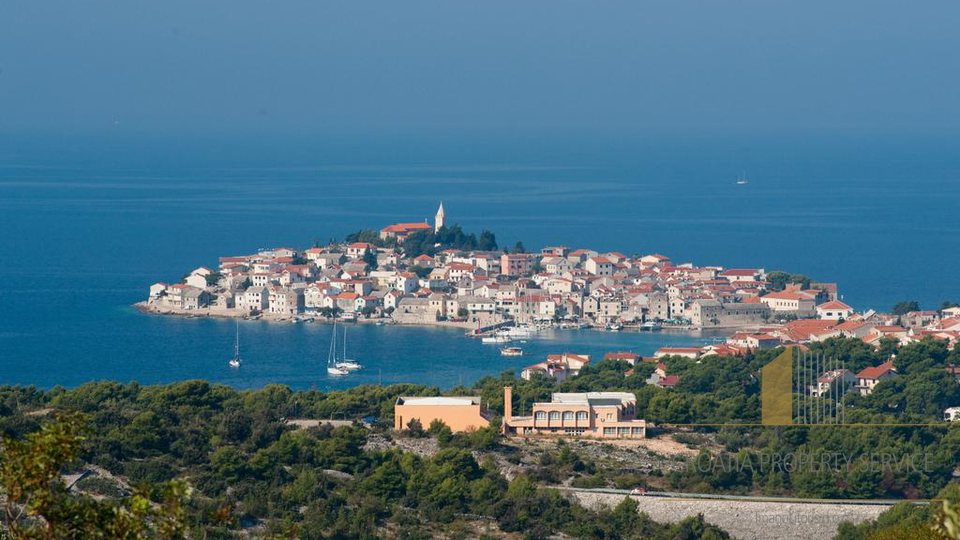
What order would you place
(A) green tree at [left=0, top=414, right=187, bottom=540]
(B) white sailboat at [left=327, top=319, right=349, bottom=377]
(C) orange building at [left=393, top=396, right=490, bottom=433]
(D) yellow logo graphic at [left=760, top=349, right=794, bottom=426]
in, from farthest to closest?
(B) white sailboat at [left=327, top=319, right=349, bottom=377]
(D) yellow logo graphic at [left=760, top=349, right=794, bottom=426]
(C) orange building at [left=393, top=396, right=490, bottom=433]
(A) green tree at [left=0, top=414, right=187, bottom=540]

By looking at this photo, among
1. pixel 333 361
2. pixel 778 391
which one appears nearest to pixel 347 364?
pixel 333 361

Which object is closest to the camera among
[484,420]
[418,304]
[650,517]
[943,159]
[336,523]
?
[336,523]

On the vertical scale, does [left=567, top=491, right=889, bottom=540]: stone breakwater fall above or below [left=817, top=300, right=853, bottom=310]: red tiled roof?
below

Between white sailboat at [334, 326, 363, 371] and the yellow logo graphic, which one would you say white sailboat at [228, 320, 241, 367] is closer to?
white sailboat at [334, 326, 363, 371]

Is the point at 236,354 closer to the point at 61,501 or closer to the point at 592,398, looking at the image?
the point at 592,398

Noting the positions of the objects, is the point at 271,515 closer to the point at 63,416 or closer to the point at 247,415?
the point at 247,415

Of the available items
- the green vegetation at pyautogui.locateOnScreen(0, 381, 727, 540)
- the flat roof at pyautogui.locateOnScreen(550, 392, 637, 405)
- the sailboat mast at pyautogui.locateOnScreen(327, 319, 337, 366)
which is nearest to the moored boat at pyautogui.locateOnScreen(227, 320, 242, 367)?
the sailboat mast at pyautogui.locateOnScreen(327, 319, 337, 366)

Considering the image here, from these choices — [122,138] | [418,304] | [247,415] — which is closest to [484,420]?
[247,415]
